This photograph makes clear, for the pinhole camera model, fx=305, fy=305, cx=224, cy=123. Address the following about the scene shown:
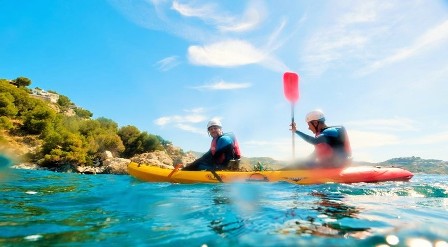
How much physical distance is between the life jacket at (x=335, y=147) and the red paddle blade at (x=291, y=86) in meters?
3.70

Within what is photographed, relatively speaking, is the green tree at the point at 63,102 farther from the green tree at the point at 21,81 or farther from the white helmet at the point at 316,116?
the white helmet at the point at 316,116

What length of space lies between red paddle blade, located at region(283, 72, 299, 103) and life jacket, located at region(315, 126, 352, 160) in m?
3.70

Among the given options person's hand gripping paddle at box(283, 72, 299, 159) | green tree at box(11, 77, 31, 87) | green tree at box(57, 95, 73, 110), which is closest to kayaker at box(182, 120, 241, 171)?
person's hand gripping paddle at box(283, 72, 299, 159)

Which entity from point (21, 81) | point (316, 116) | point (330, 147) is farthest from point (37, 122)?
point (330, 147)

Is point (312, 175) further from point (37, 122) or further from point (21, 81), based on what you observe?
point (21, 81)

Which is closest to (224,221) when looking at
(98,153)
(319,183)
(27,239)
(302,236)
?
(302,236)

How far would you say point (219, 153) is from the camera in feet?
31.8

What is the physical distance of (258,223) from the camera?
3.52 meters

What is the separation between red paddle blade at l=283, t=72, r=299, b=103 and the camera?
11.9 meters

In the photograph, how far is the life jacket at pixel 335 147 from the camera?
834 centimetres

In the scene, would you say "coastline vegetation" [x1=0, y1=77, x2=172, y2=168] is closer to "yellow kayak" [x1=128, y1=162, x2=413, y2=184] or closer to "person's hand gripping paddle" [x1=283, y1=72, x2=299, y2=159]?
"person's hand gripping paddle" [x1=283, y1=72, x2=299, y2=159]

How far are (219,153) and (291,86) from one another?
4304mm

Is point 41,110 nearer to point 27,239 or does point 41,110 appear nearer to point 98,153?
point 98,153

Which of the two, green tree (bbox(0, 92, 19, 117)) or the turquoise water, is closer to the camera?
the turquoise water
